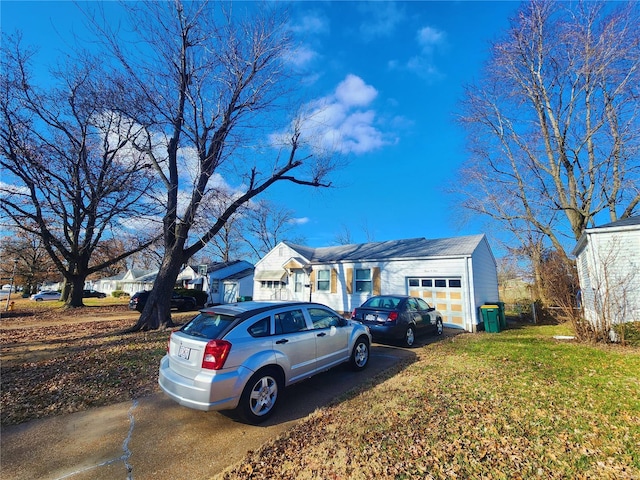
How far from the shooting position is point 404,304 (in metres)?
9.05

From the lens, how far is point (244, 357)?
13.0ft

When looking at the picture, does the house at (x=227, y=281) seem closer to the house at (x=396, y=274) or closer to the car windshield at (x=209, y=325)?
the house at (x=396, y=274)

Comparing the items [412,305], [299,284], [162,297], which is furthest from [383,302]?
[299,284]

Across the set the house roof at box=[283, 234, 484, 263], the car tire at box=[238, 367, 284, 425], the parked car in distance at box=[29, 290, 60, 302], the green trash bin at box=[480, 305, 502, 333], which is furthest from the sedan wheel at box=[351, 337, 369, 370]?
the parked car in distance at box=[29, 290, 60, 302]

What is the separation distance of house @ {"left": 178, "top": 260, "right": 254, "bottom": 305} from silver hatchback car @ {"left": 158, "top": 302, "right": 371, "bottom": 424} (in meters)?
22.2

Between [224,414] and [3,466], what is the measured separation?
2.32 metres

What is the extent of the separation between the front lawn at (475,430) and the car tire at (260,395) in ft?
1.84

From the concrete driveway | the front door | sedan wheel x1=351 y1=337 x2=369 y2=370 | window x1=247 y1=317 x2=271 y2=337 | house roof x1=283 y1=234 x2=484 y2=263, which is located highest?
house roof x1=283 y1=234 x2=484 y2=263

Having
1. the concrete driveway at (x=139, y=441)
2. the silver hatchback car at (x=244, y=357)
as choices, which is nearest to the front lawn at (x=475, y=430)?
the concrete driveway at (x=139, y=441)

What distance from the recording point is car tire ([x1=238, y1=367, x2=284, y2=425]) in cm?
391

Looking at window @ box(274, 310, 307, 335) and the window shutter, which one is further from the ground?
the window shutter

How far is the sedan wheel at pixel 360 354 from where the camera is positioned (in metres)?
6.25

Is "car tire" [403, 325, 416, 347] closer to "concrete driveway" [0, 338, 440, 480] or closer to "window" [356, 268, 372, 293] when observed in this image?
"concrete driveway" [0, 338, 440, 480]

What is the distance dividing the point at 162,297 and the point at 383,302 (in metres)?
8.83
